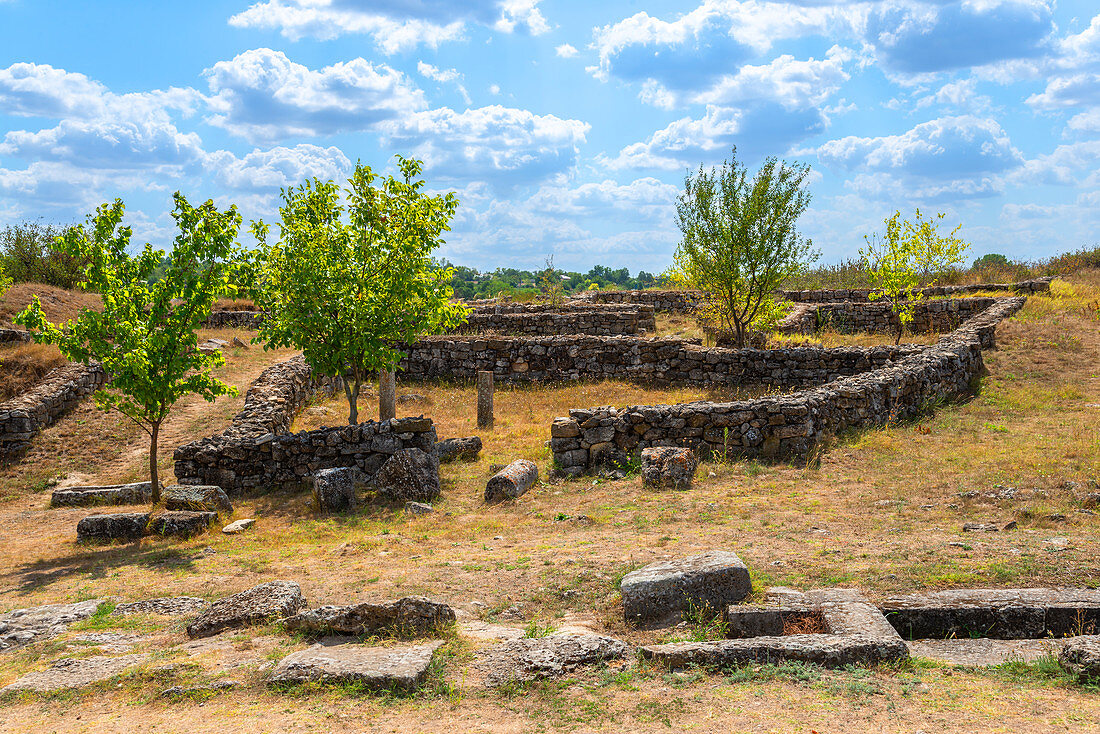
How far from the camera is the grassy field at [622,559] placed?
15.2 ft

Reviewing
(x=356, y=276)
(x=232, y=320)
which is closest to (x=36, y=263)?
(x=232, y=320)

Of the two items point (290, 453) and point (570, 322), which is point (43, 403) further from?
point (570, 322)

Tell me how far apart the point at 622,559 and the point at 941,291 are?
3138cm

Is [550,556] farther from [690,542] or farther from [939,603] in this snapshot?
[939,603]

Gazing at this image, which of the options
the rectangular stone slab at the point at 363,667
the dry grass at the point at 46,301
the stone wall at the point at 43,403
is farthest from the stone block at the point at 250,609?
the dry grass at the point at 46,301

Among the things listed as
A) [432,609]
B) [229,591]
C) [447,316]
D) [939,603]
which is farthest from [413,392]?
[939,603]

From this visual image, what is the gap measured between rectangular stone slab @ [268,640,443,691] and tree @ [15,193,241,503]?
25.0ft

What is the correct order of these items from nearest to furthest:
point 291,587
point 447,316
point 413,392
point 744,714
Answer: point 744,714 < point 291,587 < point 447,316 < point 413,392

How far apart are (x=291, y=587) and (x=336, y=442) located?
20.9 feet

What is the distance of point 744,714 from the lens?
4480 mm

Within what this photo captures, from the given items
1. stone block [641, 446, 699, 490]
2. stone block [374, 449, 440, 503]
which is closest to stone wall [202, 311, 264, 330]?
stone block [374, 449, 440, 503]

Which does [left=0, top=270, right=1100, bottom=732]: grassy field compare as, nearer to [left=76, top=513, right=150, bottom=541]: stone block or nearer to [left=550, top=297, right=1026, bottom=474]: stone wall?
[left=76, top=513, right=150, bottom=541]: stone block

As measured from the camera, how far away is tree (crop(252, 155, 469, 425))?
47.5ft

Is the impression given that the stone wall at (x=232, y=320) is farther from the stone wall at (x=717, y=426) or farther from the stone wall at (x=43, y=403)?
the stone wall at (x=717, y=426)
